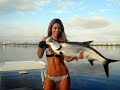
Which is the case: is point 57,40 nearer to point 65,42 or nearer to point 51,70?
point 65,42

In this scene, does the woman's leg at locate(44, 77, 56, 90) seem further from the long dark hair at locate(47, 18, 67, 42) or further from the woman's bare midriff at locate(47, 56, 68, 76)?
the long dark hair at locate(47, 18, 67, 42)

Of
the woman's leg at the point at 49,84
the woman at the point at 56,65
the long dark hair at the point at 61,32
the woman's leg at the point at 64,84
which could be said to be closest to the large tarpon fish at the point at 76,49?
the woman at the point at 56,65

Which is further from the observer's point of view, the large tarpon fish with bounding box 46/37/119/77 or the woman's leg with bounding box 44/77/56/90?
the woman's leg with bounding box 44/77/56/90

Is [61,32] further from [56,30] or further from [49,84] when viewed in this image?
[49,84]

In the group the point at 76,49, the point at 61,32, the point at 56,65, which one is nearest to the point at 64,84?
the point at 56,65

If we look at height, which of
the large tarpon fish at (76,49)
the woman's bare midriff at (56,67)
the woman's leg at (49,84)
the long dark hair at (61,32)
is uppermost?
the long dark hair at (61,32)

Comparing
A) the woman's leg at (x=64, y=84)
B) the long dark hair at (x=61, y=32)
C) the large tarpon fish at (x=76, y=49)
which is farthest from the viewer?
the long dark hair at (x=61, y=32)

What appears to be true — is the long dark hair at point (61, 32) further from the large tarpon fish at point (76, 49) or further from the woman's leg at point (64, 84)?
the woman's leg at point (64, 84)

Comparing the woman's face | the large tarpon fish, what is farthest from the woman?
the large tarpon fish

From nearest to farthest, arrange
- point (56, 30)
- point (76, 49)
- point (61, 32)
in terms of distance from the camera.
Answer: point (76, 49)
point (56, 30)
point (61, 32)

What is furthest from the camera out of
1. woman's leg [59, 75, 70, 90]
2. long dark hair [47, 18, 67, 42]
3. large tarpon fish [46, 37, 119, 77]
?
long dark hair [47, 18, 67, 42]

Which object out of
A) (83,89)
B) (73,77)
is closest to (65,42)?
(83,89)

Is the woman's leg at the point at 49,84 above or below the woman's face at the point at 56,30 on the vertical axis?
below

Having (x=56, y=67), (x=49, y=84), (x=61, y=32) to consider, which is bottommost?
(x=49, y=84)
